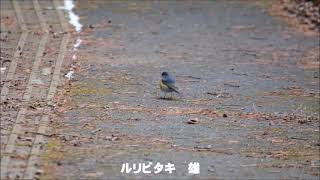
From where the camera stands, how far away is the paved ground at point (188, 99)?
6.59 metres

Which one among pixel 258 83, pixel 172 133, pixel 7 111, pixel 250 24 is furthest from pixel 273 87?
pixel 250 24

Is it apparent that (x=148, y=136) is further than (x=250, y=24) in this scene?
No

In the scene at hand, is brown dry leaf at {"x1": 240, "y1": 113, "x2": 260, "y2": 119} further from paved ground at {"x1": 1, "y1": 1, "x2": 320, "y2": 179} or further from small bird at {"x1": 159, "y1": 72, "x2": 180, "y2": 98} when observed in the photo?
small bird at {"x1": 159, "y1": 72, "x2": 180, "y2": 98}

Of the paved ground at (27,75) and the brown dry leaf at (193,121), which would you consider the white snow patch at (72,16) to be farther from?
the brown dry leaf at (193,121)

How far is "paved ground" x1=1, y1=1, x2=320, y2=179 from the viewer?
21.6 feet

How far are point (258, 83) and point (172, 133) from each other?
308cm

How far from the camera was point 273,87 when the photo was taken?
33.5 ft

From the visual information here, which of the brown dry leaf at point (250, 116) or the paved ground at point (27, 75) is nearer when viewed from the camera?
the paved ground at point (27, 75)

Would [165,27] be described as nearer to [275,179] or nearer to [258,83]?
[258,83]

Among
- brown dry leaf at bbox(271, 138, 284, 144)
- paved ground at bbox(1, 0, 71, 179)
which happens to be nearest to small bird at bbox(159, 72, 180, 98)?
paved ground at bbox(1, 0, 71, 179)

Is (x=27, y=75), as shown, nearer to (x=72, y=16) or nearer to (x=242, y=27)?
(x=72, y=16)

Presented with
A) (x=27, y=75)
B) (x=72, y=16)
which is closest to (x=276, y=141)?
(x=27, y=75)

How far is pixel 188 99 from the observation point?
9.23 meters

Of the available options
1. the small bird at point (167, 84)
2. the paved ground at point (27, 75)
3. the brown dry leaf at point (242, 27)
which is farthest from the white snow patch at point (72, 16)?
the small bird at point (167, 84)
